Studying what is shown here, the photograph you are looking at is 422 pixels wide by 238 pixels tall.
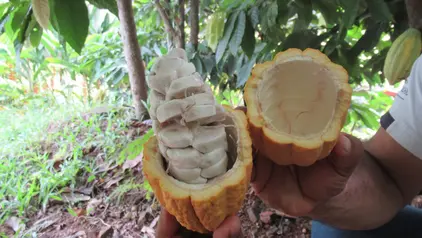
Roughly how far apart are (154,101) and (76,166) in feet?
4.66

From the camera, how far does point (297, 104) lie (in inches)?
36.6

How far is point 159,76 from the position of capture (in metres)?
0.71

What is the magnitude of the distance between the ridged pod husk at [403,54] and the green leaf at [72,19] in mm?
912

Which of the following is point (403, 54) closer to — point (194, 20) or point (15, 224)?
point (194, 20)

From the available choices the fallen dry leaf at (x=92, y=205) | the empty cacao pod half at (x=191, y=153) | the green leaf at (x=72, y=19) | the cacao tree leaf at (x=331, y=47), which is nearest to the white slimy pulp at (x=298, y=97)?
the empty cacao pod half at (x=191, y=153)

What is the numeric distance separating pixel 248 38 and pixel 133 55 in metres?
0.81

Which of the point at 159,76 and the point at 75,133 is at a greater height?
the point at 159,76

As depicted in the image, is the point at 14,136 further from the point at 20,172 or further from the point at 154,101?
the point at 154,101

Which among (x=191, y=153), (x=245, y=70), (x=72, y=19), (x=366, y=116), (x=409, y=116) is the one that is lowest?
(x=366, y=116)

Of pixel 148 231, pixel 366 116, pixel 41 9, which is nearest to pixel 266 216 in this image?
pixel 148 231

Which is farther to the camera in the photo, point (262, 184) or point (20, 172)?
point (20, 172)

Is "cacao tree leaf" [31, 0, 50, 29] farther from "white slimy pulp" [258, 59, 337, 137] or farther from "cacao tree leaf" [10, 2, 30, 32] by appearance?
"white slimy pulp" [258, 59, 337, 137]

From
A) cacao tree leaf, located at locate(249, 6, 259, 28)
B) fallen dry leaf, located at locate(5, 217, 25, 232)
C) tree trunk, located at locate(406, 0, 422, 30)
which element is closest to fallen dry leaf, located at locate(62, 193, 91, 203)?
fallen dry leaf, located at locate(5, 217, 25, 232)

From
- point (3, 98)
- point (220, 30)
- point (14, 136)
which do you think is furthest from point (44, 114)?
point (220, 30)
